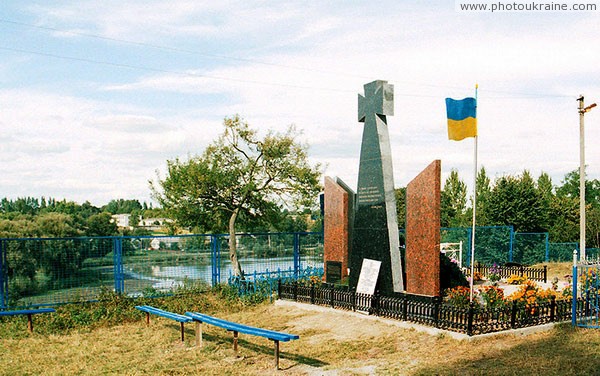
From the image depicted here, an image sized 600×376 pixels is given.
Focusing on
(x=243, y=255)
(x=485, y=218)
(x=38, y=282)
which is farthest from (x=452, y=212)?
(x=38, y=282)

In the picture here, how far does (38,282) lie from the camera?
13.7 metres

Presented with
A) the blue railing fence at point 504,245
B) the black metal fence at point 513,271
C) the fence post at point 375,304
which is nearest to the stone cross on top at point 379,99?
the fence post at point 375,304

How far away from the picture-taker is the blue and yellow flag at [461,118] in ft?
35.6

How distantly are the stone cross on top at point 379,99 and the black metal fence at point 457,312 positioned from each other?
14.7 feet

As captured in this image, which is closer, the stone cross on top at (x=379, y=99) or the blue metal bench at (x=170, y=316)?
the blue metal bench at (x=170, y=316)

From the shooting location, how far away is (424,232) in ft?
38.2

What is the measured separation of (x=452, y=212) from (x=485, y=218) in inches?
486

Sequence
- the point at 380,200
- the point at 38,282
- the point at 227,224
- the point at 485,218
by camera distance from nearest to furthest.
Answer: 1. the point at 380,200
2. the point at 38,282
3. the point at 227,224
4. the point at 485,218

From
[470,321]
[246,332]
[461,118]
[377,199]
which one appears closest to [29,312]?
[246,332]

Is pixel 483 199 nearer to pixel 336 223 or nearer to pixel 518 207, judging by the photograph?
pixel 518 207

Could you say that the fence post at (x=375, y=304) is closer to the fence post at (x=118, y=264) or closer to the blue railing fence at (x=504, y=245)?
the fence post at (x=118, y=264)

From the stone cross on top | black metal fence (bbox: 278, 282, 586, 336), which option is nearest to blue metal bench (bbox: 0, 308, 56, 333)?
black metal fence (bbox: 278, 282, 586, 336)

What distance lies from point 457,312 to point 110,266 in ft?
30.4

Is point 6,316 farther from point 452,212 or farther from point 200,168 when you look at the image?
point 452,212
